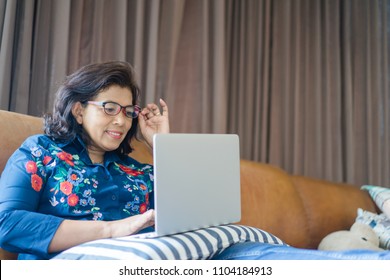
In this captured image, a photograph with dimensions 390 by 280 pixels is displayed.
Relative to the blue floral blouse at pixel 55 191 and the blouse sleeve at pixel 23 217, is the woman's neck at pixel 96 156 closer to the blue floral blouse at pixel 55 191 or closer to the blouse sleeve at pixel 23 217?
the blue floral blouse at pixel 55 191

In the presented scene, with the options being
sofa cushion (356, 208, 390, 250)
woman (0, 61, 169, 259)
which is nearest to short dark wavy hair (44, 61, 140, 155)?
woman (0, 61, 169, 259)

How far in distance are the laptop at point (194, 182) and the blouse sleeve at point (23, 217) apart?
234mm

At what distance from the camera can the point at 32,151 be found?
1061mm

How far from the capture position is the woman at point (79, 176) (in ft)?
3.03

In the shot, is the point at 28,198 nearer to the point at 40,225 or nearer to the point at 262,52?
the point at 40,225

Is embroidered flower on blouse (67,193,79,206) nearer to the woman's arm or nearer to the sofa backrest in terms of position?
the woman's arm

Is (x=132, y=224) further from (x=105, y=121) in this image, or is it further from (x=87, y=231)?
(x=105, y=121)

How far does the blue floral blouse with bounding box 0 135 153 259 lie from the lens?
0.92 meters

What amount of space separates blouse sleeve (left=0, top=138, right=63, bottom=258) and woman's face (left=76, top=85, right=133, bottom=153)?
26 centimetres

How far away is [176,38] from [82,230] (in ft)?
4.53

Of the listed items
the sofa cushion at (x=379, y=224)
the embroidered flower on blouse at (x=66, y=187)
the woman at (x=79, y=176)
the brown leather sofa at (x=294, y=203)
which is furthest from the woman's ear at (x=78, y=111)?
the sofa cushion at (x=379, y=224)

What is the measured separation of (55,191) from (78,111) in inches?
11.4

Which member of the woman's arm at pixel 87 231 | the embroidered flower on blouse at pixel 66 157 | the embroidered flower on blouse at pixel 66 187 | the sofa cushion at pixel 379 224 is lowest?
the sofa cushion at pixel 379 224

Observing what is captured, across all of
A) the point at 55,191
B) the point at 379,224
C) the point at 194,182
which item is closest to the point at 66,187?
the point at 55,191
